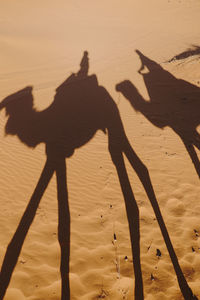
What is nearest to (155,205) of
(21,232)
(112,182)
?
(112,182)

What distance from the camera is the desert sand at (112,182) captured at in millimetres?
3316

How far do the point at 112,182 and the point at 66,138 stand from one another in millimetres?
1963

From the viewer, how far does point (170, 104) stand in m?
7.21

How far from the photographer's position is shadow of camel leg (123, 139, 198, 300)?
318 centimetres

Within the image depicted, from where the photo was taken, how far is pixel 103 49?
11797mm

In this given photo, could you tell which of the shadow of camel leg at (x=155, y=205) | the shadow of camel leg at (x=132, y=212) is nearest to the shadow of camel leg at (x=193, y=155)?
the shadow of camel leg at (x=155, y=205)

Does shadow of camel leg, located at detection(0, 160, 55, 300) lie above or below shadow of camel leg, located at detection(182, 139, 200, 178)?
below

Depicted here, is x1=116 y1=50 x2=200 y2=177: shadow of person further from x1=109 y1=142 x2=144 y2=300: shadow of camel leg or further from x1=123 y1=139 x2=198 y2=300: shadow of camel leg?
x1=109 y1=142 x2=144 y2=300: shadow of camel leg

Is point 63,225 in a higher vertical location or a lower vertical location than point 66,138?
lower

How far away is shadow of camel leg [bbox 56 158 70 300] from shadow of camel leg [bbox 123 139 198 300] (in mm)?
1650

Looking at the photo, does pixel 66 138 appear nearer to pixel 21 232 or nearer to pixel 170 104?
pixel 21 232

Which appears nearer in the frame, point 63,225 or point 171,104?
point 63,225

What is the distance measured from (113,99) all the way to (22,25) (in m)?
10.9

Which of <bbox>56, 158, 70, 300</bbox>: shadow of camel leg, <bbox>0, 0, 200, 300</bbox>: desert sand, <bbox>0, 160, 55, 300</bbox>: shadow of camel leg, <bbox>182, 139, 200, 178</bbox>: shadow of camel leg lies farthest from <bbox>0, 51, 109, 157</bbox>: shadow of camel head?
<bbox>182, 139, 200, 178</bbox>: shadow of camel leg
